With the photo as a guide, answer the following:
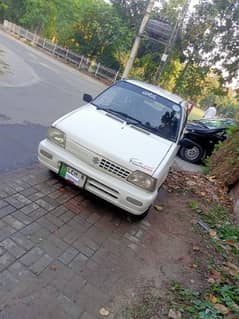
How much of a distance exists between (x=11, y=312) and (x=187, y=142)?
8225mm

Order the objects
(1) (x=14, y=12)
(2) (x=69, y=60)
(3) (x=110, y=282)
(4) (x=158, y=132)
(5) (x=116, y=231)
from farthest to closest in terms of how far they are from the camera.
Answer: (1) (x=14, y=12), (2) (x=69, y=60), (4) (x=158, y=132), (5) (x=116, y=231), (3) (x=110, y=282)

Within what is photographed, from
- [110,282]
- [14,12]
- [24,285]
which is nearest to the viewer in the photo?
[24,285]

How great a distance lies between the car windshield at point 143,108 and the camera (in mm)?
5004

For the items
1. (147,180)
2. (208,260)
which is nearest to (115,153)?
(147,180)

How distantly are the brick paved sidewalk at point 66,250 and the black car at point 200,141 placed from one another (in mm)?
5347

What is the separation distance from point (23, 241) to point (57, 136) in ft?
5.11

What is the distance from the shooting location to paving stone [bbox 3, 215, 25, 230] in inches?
133

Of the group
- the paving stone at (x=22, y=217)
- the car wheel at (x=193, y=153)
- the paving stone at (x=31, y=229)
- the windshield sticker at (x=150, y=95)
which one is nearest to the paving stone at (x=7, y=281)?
the paving stone at (x=31, y=229)

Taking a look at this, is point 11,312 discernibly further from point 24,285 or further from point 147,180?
point 147,180

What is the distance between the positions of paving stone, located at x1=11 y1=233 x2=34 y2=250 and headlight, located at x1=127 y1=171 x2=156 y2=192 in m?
1.43

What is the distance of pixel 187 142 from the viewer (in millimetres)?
9875

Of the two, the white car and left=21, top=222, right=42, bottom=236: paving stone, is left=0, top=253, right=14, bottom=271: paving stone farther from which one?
the white car

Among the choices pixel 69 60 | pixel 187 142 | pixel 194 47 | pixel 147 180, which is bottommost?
pixel 69 60

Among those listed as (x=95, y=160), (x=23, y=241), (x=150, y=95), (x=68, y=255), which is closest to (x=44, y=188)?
(x=95, y=160)
